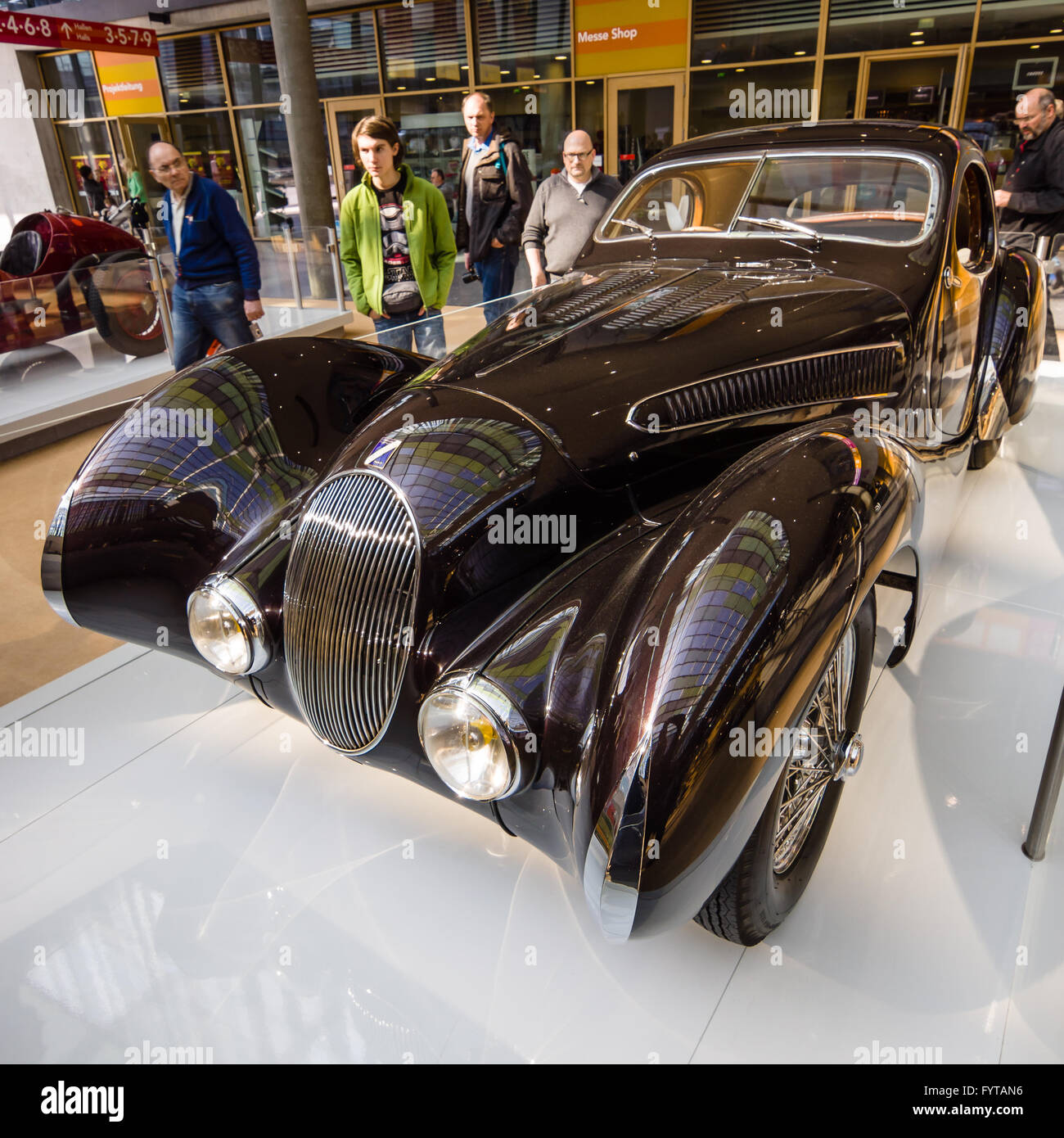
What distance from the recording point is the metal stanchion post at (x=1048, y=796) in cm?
176

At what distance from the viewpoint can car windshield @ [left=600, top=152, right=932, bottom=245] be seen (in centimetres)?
293

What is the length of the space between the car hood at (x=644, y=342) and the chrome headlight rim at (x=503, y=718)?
0.68m

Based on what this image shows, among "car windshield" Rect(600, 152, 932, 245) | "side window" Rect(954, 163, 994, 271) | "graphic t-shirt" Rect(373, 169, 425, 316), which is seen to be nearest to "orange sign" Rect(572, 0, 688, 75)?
"graphic t-shirt" Rect(373, 169, 425, 316)

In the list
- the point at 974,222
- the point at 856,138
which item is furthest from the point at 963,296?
the point at 856,138

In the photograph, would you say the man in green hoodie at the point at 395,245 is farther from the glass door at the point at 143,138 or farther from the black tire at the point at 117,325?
the glass door at the point at 143,138

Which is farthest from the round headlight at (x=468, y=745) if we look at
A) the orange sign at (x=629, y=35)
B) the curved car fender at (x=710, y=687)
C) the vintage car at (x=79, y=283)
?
the orange sign at (x=629, y=35)

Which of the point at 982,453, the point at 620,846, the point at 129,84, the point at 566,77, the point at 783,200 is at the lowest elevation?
the point at 982,453

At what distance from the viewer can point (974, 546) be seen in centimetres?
330

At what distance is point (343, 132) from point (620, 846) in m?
13.8

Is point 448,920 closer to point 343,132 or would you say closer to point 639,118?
point 639,118

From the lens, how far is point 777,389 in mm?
2285

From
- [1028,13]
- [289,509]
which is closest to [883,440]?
[289,509]

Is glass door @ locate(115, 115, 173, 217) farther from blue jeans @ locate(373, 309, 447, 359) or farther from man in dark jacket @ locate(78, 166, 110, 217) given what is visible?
blue jeans @ locate(373, 309, 447, 359)
